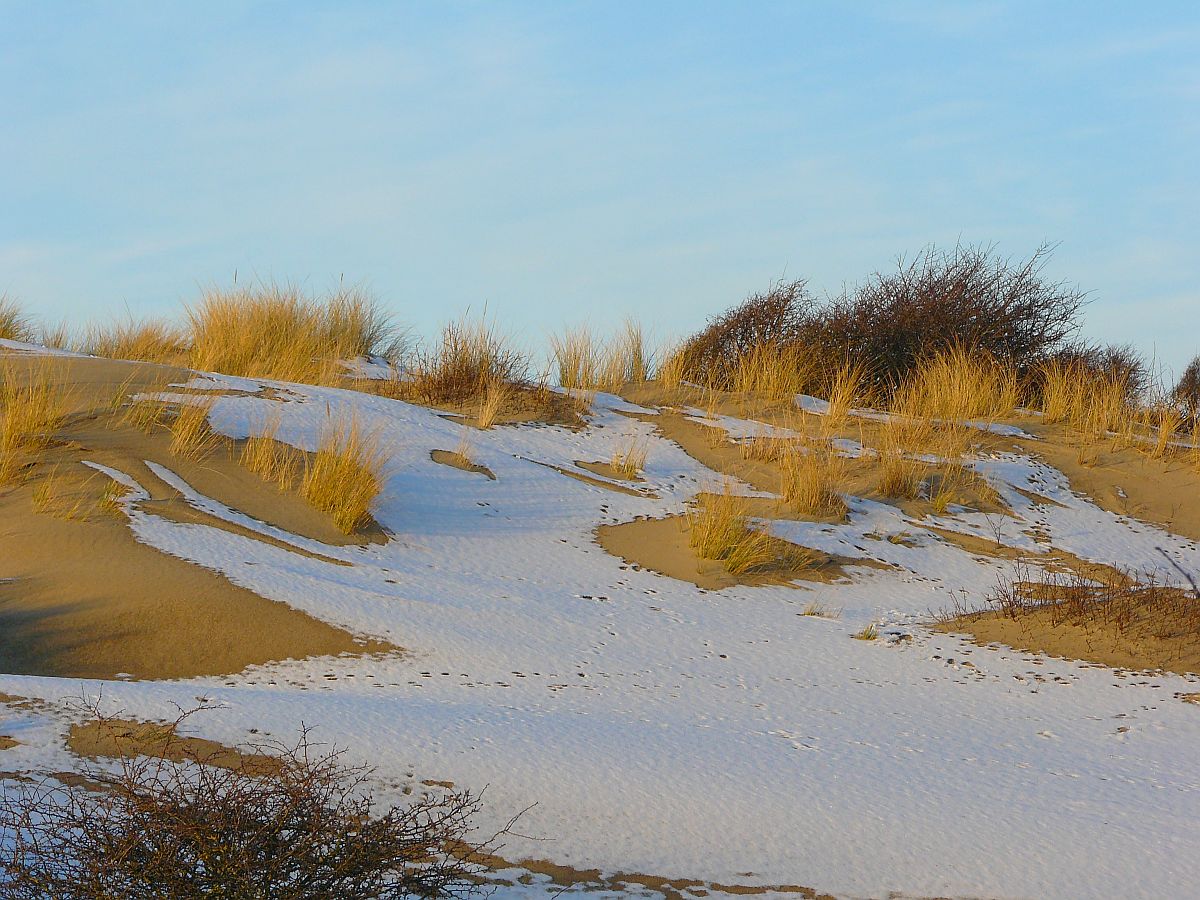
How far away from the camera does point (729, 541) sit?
7453 mm

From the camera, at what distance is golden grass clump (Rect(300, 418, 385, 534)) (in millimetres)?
7043

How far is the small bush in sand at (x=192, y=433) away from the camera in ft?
24.9

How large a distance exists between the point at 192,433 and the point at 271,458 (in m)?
0.59

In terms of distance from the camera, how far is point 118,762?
10.5 feet

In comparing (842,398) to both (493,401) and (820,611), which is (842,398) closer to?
(493,401)

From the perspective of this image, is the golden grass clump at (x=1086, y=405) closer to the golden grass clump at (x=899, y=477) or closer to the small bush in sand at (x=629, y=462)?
the golden grass clump at (x=899, y=477)

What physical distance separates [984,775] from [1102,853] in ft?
2.42

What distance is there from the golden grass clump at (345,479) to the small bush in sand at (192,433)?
2.37 ft

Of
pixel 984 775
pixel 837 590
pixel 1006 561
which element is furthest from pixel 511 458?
pixel 984 775

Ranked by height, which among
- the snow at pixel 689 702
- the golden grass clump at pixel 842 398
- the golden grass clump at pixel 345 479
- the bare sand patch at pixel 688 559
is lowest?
the snow at pixel 689 702

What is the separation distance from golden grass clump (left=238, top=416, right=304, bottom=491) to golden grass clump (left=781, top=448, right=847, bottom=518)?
354cm

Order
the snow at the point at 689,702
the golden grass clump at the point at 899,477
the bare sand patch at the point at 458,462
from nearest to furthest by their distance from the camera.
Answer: the snow at the point at 689,702 < the bare sand patch at the point at 458,462 < the golden grass clump at the point at 899,477

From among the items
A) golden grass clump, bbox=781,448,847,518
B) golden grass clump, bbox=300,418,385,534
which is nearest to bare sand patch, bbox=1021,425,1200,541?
golden grass clump, bbox=781,448,847,518

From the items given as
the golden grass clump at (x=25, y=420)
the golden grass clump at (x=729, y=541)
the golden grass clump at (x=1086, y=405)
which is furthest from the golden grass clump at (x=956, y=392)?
the golden grass clump at (x=25, y=420)
